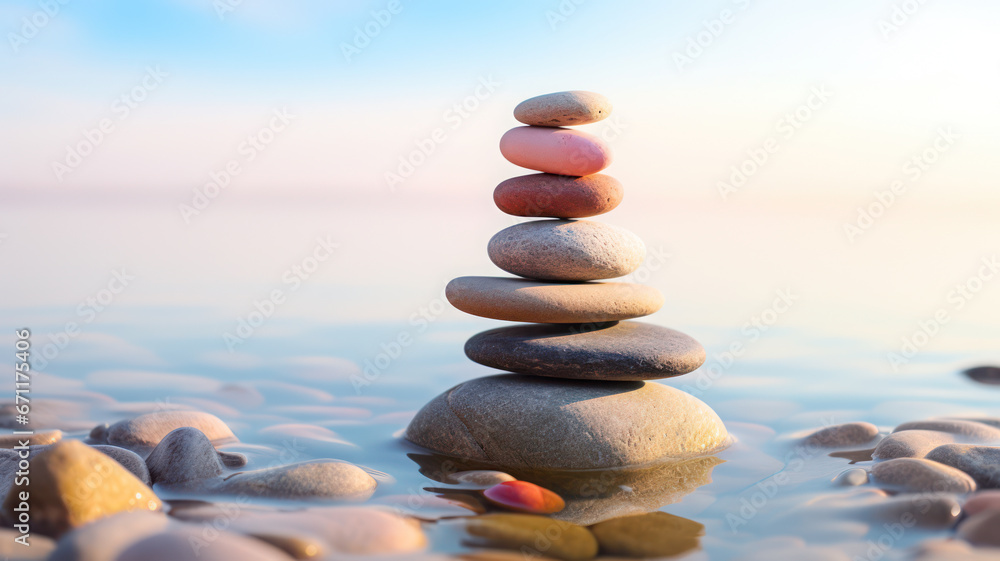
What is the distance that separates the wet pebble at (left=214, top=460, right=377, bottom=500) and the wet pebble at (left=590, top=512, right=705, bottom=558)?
137cm

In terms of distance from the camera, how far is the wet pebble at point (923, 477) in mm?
3943

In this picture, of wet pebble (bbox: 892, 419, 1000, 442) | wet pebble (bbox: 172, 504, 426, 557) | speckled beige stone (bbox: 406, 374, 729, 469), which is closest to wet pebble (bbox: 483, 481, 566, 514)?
wet pebble (bbox: 172, 504, 426, 557)

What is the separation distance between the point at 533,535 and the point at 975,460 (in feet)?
9.04

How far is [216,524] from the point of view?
3400 millimetres

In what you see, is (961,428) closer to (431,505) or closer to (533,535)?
(533,535)

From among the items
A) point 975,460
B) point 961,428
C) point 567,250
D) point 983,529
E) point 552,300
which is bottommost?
point 983,529

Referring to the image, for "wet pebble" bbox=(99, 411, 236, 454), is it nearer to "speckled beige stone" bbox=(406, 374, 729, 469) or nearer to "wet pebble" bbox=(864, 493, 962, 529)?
"speckled beige stone" bbox=(406, 374, 729, 469)

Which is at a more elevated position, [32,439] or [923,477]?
[923,477]

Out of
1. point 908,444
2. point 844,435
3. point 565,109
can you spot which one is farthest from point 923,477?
point 565,109

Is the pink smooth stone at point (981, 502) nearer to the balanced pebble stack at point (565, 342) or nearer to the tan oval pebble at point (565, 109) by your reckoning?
the balanced pebble stack at point (565, 342)

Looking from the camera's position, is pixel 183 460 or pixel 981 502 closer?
pixel 981 502

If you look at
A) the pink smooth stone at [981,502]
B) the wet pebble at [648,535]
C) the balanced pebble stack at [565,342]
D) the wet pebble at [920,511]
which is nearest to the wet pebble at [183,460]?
the balanced pebble stack at [565,342]

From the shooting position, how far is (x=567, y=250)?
505 centimetres

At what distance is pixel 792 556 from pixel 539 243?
8.46ft
